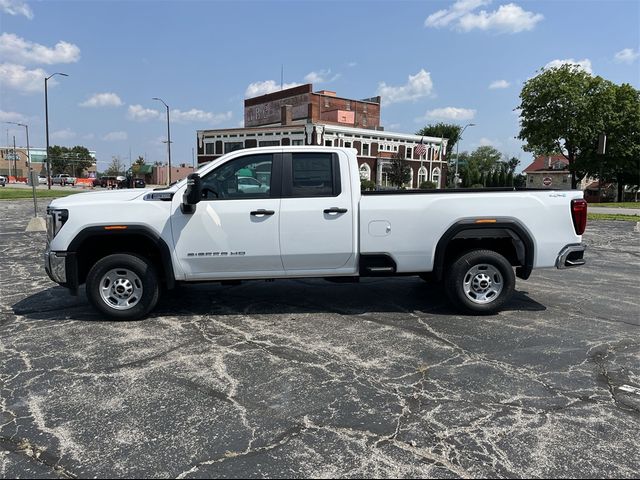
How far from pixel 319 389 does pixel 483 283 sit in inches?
119

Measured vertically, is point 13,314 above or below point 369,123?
below

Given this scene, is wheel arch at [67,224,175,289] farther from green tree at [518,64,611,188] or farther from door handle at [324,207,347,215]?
green tree at [518,64,611,188]

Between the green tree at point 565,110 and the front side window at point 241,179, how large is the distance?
164 ft

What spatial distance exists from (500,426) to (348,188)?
10.6ft

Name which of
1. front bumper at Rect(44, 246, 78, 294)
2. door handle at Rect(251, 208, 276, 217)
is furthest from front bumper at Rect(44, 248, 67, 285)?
door handle at Rect(251, 208, 276, 217)

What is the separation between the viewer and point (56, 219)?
579cm

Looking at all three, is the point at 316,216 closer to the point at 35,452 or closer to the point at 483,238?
the point at 483,238

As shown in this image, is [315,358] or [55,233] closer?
[315,358]

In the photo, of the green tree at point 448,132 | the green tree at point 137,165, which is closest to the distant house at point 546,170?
the green tree at point 448,132

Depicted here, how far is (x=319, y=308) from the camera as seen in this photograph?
21.8 ft

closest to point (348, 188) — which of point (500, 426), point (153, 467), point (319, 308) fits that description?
point (319, 308)

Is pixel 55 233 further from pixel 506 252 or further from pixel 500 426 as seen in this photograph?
pixel 506 252

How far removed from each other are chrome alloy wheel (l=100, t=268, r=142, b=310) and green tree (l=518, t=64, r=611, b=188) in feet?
167

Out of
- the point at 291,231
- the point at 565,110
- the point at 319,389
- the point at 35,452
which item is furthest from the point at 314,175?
the point at 565,110
